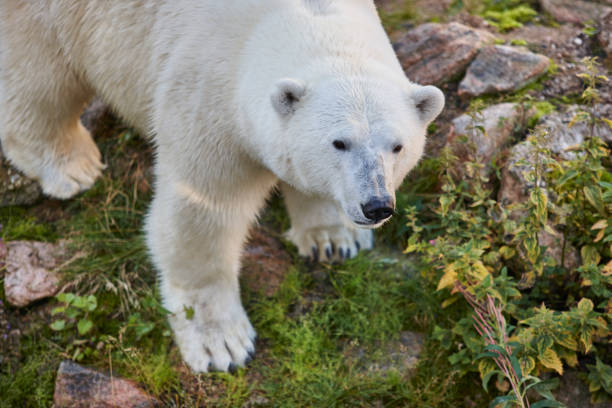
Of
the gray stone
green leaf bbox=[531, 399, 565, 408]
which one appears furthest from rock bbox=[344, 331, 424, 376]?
the gray stone

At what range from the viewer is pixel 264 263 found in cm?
400

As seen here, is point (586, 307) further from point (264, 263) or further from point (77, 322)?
point (77, 322)

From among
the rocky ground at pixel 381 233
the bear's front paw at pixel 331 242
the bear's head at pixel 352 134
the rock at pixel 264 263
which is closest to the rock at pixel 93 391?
the rocky ground at pixel 381 233

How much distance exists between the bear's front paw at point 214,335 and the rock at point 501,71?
234 cm

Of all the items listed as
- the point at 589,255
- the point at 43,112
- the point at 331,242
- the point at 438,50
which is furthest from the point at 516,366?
the point at 43,112

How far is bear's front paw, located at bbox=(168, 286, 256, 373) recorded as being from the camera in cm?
348

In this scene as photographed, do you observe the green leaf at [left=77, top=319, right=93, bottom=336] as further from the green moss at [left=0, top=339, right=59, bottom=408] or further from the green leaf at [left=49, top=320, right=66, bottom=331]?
the green moss at [left=0, top=339, right=59, bottom=408]

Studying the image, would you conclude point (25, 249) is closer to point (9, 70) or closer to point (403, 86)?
point (9, 70)

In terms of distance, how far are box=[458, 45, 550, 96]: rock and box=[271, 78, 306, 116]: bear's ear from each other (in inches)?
84.1

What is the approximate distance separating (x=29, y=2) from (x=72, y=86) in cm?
56

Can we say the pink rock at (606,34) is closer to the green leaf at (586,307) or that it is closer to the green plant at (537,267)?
the green plant at (537,267)

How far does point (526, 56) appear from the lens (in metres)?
4.31

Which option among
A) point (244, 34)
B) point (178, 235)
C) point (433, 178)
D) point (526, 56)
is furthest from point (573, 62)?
point (178, 235)

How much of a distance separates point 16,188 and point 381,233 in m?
2.71
